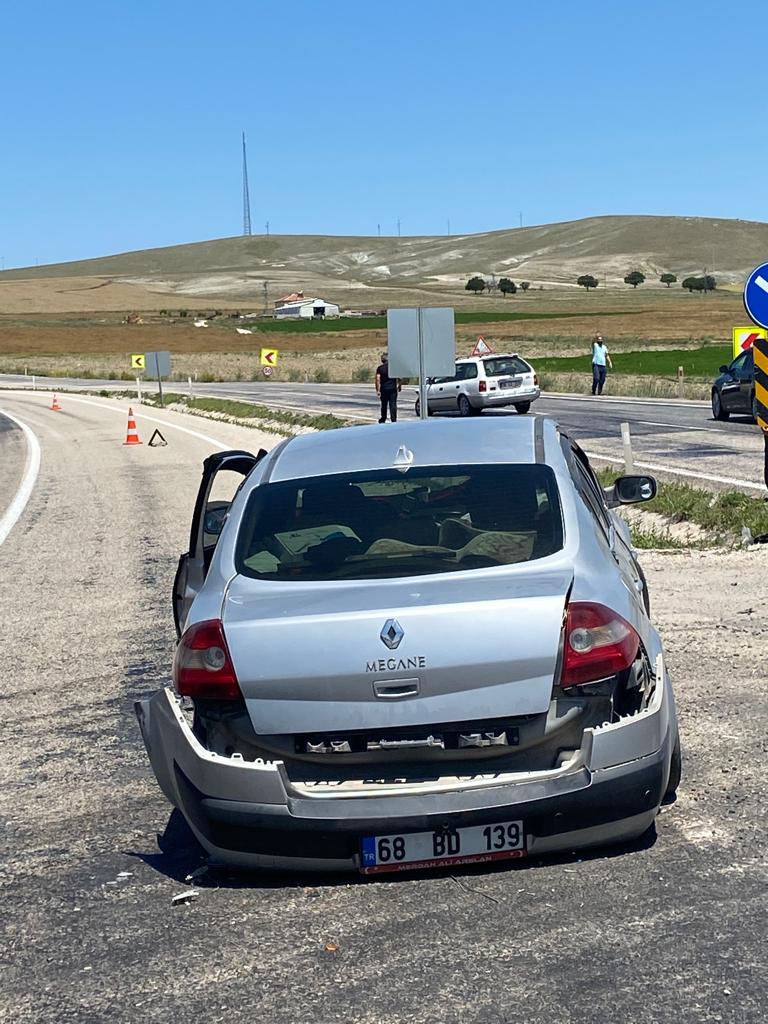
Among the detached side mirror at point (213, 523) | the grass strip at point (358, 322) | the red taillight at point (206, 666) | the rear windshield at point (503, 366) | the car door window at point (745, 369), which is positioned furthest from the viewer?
the grass strip at point (358, 322)

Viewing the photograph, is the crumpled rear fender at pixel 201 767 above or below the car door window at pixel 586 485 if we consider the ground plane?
below

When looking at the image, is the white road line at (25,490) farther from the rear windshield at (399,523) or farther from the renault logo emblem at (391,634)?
the renault logo emblem at (391,634)

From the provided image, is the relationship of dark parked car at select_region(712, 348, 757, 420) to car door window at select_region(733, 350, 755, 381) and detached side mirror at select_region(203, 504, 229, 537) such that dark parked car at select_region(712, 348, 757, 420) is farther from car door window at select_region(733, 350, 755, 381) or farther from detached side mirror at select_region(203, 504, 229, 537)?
detached side mirror at select_region(203, 504, 229, 537)

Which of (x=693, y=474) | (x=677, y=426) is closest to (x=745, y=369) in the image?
(x=677, y=426)

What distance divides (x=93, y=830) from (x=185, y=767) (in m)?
0.92

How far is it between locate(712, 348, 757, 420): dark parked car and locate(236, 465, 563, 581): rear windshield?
23.5 meters

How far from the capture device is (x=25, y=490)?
69.8 feet

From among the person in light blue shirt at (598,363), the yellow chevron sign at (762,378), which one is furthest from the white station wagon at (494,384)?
the yellow chevron sign at (762,378)

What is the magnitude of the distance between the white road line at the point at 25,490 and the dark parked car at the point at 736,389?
13.7 meters

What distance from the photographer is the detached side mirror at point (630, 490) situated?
709cm

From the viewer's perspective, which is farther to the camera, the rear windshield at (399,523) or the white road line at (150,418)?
the white road line at (150,418)

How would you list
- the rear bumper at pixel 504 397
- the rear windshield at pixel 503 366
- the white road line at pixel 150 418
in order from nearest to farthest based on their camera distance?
the white road line at pixel 150 418
the rear bumper at pixel 504 397
the rear windshield at pixel 503 366

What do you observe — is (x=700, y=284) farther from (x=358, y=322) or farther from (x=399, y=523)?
(x=399, y=523)

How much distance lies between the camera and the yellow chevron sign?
14398 mm
